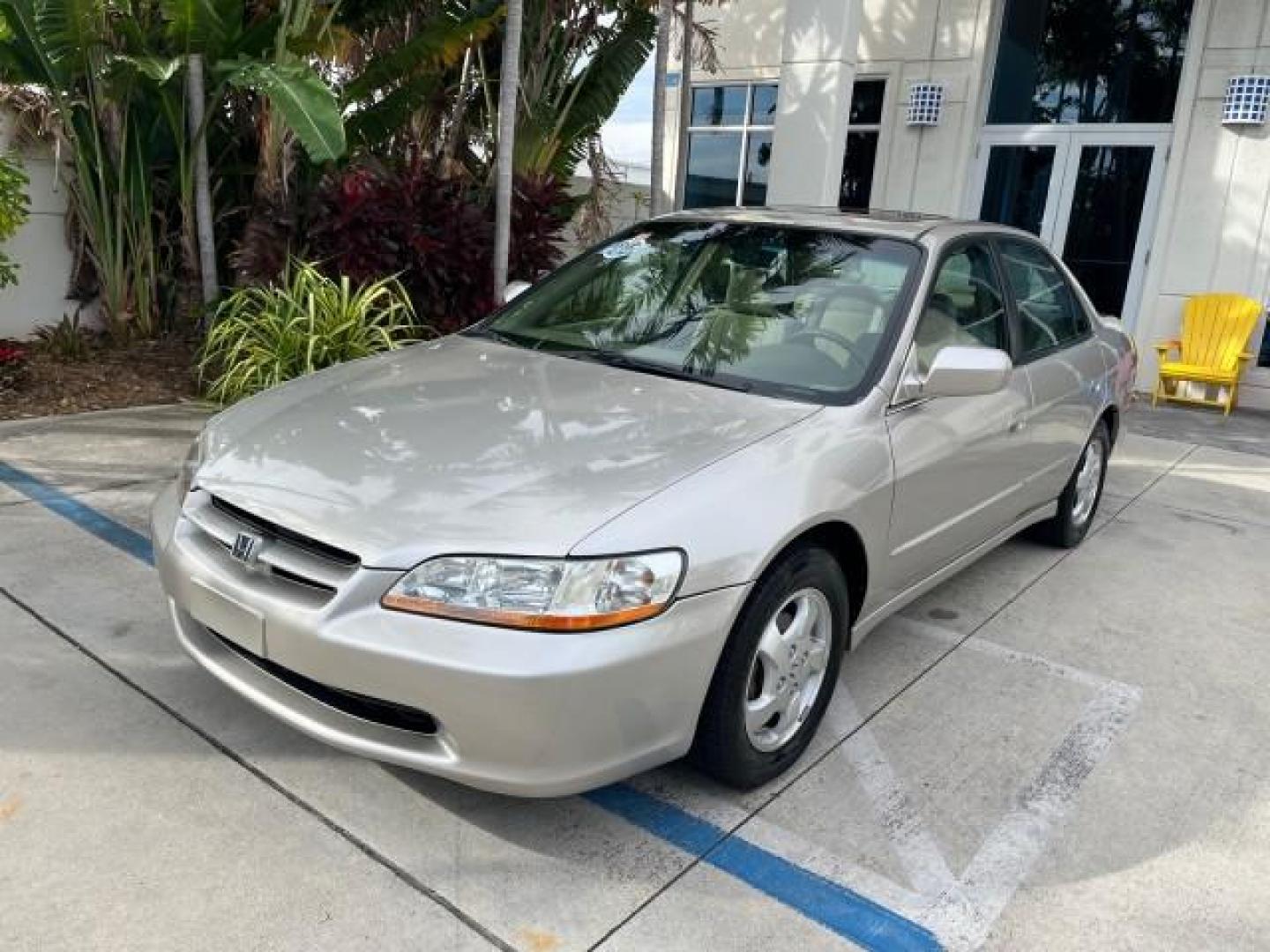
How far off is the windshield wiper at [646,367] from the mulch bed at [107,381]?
14.2ft

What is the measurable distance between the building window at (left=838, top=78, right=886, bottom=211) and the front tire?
947 centimetres

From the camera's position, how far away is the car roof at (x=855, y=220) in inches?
150

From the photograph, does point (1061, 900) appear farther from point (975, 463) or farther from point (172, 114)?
point (172, 114)

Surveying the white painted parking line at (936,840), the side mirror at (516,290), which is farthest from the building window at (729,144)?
the white painted parking line at (936,840)

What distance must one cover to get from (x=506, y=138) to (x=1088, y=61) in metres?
6.92

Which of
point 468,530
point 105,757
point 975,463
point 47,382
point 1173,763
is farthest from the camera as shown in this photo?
point 47,382

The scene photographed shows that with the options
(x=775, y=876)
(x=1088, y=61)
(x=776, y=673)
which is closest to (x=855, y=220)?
(x=776, y=673)

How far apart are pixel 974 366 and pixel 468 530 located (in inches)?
70.7

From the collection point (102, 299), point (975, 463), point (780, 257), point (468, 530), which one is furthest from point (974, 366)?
point (102, 299)

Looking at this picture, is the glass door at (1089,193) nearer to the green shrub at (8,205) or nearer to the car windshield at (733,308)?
the car windshield at (733,308)

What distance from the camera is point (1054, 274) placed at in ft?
16.0

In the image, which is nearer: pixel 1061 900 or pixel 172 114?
pixel 1061 900

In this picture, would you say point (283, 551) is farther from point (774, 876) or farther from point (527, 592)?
point (774, 876)

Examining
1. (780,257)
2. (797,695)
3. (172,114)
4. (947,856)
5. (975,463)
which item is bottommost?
(947,856)
